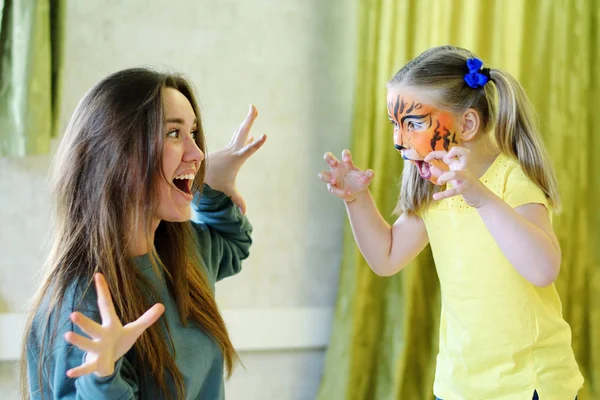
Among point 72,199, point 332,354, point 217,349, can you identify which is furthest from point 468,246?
point 332,354

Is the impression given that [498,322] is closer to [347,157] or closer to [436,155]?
[436,155]

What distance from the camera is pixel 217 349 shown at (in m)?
1.33

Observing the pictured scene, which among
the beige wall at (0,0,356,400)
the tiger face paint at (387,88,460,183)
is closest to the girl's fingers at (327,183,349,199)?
the tiger face paint at (387,88,460,183)

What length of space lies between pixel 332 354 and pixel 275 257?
415 mm

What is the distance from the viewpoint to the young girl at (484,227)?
1497mm

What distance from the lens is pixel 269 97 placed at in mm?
2590

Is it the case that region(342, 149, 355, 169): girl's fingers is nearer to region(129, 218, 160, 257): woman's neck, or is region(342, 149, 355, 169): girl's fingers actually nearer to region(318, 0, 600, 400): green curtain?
region(129, 218, 160, 257): woman's neck

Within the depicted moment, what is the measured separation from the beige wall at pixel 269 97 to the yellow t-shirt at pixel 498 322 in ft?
3.53

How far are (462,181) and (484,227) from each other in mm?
242

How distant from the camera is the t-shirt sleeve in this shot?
4.87 ft

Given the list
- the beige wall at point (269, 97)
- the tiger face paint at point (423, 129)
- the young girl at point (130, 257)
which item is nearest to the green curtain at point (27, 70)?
the beige wall at point (269, 97)

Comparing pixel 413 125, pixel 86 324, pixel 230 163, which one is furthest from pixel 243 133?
pixel 86 324

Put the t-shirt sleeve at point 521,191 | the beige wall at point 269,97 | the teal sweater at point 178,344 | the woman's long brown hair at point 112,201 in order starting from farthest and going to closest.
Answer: the beige wall at point 269,97
the t-shirt sleeve at point 521,191
the woman's long brown hair at point 112,201
the teal sweater at point 178,344

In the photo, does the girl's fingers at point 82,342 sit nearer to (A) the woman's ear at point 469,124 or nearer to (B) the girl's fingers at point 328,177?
(B) the girl's fingers at point 328,177
